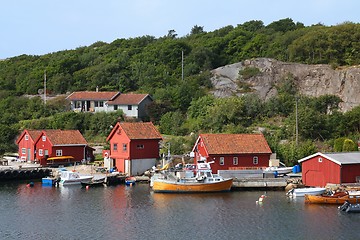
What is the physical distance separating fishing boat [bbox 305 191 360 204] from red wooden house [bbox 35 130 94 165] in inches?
1071

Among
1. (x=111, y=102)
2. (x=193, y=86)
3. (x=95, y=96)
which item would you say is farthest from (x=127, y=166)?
(x=193, y=86)

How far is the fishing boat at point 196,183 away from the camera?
4691 centimetres

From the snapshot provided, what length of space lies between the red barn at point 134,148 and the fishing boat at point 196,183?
8155 millimetres

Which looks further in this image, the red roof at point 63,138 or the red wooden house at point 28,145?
the red wooden house at point 28,145

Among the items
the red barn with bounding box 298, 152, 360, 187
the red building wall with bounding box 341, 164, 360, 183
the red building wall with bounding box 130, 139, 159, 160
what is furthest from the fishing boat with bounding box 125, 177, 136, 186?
the red building wall with bounding box 341, 164, 360, 183

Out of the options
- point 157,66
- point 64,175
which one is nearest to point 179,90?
point 157,66

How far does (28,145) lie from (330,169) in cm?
3281

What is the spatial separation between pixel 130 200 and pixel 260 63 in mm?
42761

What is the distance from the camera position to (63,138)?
61469mm

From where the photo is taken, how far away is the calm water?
3428 centimetres

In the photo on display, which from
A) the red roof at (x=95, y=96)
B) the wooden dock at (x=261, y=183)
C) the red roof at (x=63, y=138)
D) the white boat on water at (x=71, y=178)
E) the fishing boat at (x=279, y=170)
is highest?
the red roof at (x=95, y=96)

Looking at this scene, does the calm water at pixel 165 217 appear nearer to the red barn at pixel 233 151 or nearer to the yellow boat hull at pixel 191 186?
the yellow boat hull at pixel 191 186

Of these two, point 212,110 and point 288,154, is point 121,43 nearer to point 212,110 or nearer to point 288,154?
point 212,110

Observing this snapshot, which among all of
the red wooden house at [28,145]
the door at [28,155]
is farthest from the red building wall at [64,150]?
the door at [28,155]
